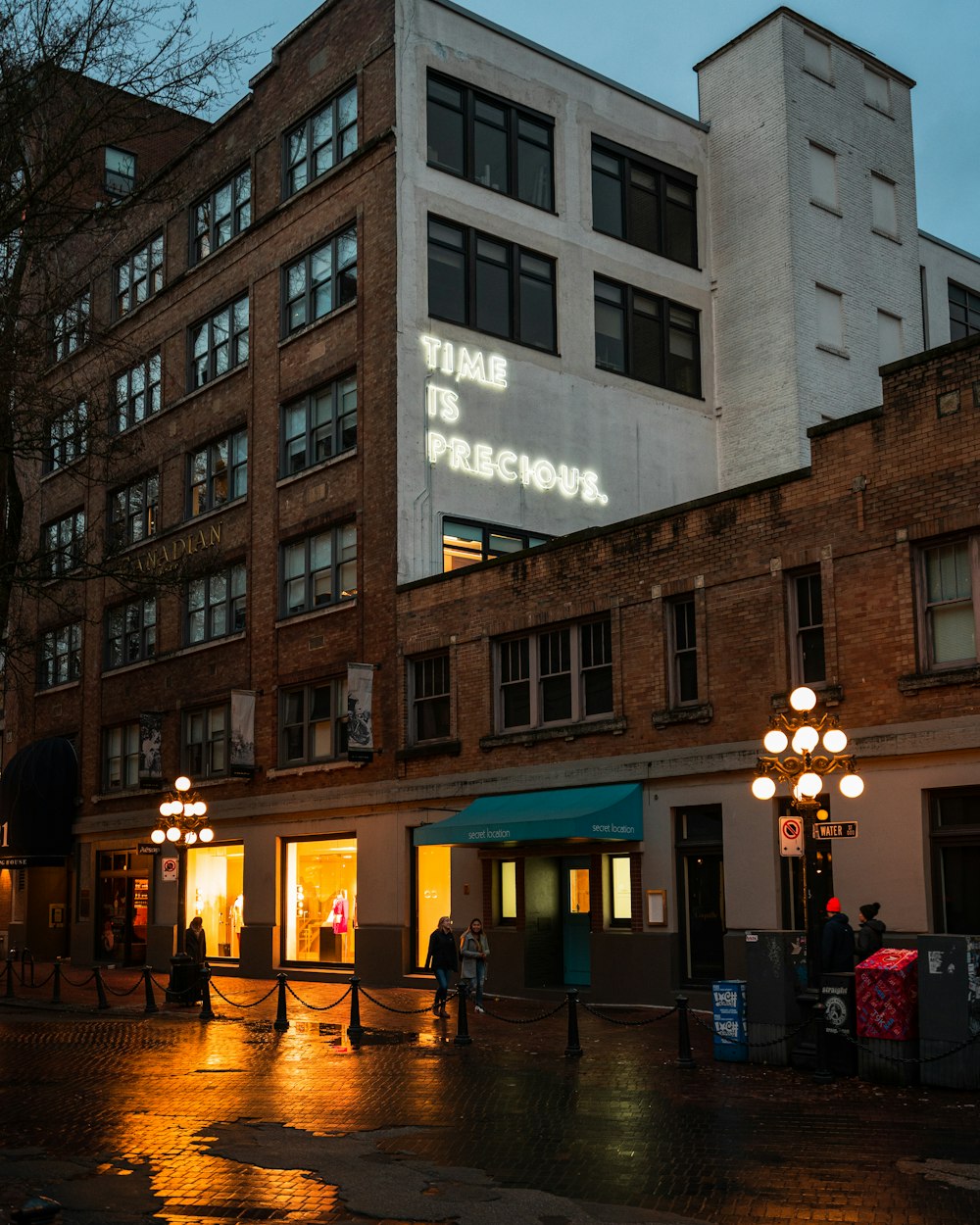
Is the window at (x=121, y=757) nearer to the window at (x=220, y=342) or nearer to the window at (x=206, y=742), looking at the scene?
the window at (x=206, y=742)

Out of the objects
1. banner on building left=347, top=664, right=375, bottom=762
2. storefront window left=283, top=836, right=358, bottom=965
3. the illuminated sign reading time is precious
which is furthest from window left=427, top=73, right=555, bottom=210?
storefront window left=283, top=836, right=358, bottom=965

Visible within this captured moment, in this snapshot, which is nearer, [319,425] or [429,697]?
[429,697]

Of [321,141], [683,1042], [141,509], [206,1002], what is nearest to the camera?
[683,1042]

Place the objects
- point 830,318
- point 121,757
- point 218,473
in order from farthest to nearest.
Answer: point 121,757 < point 218,473 < point 830,318

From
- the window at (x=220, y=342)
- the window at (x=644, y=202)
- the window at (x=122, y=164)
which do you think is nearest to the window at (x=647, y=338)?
the window at (x=644, y=202)

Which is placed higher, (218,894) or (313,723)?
(313,723)

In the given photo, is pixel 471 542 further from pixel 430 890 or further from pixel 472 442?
pixel 430 890

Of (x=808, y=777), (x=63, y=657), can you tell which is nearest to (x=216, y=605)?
(x=63, y=657)

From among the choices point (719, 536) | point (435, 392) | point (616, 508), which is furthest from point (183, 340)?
point (719, 536)

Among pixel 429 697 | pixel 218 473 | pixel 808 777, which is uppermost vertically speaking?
pixel 218 473

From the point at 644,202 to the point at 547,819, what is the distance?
1808cm

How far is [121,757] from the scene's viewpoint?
135 feet

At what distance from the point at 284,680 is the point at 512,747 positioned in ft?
27.5

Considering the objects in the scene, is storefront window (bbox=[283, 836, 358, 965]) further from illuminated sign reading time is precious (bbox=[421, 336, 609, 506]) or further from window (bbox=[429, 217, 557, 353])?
window (bbox=[429, 217, 557, 353])
